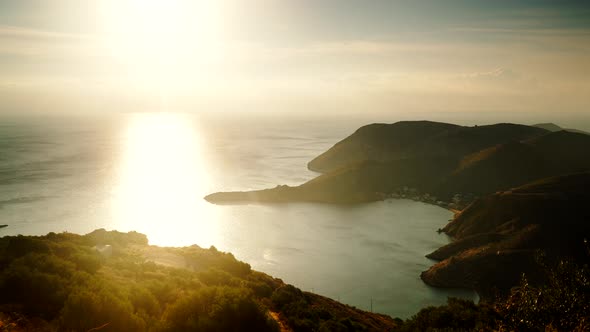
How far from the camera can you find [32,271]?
17172mm

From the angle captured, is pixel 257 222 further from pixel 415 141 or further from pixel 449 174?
pixel 415 141

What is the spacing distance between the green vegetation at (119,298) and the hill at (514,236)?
3385 centimetres

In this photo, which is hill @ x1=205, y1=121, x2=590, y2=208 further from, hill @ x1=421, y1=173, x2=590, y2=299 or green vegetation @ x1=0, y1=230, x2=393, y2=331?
green vegetation @ x1=0, y1=230, x2=393, y2=331

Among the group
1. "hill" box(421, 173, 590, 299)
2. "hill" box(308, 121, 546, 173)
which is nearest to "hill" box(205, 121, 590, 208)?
"hill" box(308, 121, 546, 173)

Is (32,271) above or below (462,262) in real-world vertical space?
above

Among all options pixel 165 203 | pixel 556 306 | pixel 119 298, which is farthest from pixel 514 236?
pixel 165 203

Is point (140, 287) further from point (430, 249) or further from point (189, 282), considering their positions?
point (430, 249)

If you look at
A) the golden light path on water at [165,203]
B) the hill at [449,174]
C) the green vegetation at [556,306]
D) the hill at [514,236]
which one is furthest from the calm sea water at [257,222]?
the green vegetation at [556,306]

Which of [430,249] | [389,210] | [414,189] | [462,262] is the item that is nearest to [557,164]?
[414,189]

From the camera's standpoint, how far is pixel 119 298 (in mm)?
15641

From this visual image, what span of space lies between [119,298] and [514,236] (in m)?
64.3

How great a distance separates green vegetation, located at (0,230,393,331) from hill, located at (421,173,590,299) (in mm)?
33852

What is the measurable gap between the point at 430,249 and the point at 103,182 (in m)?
110

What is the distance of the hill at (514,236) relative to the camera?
169ft
